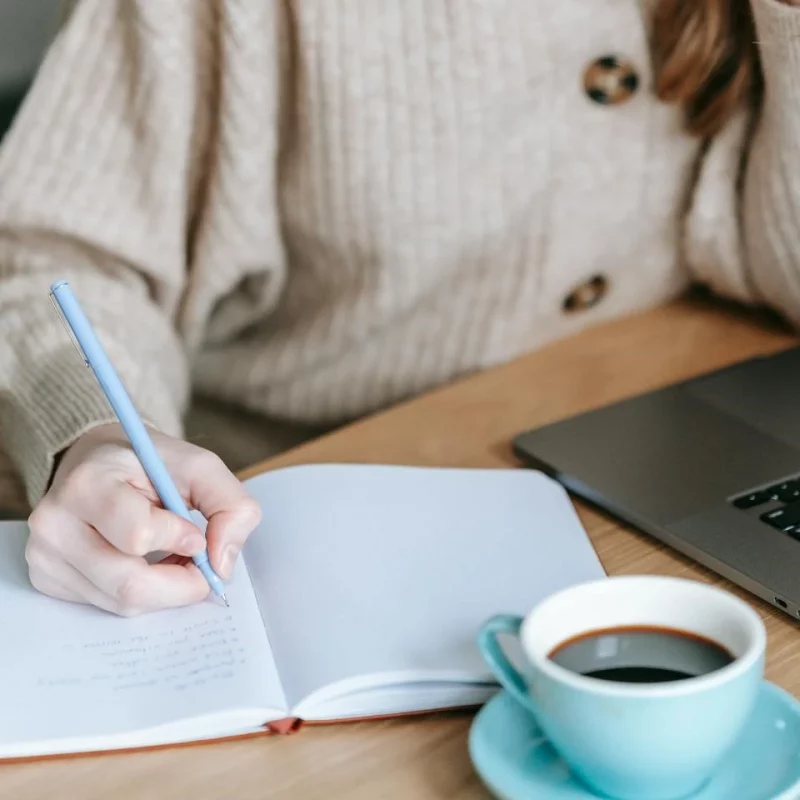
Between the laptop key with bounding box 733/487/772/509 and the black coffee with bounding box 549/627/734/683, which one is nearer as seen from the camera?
the black coffee with bounding box 549/627/734/683

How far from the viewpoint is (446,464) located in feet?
2.59

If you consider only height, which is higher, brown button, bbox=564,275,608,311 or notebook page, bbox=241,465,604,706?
brown button, bbox=564,275,608,311

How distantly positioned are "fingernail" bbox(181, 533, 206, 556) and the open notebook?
0.03 m

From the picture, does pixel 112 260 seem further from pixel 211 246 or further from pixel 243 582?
pixel 243 582

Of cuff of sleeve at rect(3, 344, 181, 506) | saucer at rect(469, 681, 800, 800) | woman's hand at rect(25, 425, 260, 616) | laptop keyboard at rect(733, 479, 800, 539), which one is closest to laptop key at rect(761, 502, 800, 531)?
laptop keyboard at rect(733, 479, 800, 539)

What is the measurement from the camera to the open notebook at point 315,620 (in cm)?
56

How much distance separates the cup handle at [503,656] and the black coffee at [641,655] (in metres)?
0.02

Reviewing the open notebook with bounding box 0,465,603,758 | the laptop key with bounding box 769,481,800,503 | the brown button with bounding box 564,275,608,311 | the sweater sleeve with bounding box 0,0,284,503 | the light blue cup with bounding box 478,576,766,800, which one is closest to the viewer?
the light blue cup with bounding box 478,576,766,800

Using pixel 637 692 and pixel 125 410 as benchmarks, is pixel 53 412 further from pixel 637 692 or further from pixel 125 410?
pixel 637 692

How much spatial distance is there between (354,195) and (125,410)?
361 mm

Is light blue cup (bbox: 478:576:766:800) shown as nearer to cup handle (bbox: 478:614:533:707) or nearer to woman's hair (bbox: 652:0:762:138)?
cup handle (bbox: 478:614:533:707)

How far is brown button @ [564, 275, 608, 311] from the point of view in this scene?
1.01 meters

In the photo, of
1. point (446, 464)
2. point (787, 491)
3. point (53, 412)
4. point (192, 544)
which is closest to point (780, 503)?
point (787, 491)

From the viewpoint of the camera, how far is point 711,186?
0.98 meters
